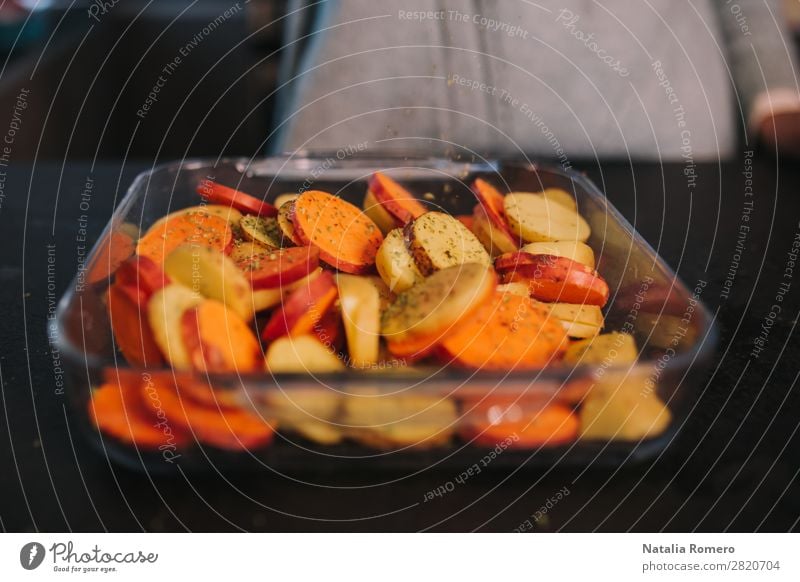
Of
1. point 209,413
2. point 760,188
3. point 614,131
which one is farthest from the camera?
point 614,131

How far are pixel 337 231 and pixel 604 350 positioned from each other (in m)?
0.15

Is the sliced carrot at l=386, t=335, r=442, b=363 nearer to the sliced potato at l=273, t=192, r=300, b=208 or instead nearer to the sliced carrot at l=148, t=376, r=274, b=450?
the sliced carrot at l=148, t=376, r=274, b=450

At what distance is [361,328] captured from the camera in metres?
0.29

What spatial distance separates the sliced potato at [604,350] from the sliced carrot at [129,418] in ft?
0.54

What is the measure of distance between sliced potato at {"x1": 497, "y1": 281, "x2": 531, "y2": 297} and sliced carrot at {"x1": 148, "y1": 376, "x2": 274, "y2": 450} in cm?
13

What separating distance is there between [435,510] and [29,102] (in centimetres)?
96

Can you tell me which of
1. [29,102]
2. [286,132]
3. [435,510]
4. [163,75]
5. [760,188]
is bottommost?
[435,510]

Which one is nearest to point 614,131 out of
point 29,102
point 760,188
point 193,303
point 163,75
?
point 760,188

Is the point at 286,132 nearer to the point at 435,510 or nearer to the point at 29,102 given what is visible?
the point at 29,102

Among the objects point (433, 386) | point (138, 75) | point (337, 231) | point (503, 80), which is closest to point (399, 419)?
point (433, 386)

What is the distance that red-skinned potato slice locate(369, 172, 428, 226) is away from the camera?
41 centimetres

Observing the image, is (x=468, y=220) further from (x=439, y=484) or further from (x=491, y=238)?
(x=439, y=484)

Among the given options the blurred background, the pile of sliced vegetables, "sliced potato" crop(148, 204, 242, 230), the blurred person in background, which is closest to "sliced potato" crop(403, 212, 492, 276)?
the pile of sliced vegetables

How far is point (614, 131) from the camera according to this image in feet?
2.58
